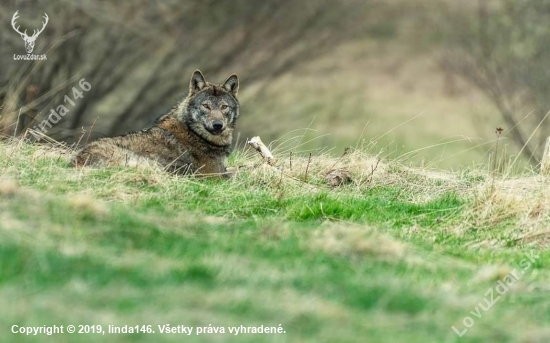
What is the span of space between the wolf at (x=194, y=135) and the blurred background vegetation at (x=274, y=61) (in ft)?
20.8

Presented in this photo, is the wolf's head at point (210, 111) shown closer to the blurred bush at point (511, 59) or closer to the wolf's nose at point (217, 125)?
the wolf's nose at point (217, 125)

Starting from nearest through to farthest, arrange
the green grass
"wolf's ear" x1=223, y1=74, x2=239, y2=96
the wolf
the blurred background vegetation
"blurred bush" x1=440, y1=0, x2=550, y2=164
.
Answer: the green grass → the wolf → "wolf's ear" x1=223, y1=74, x2=239, y2=96 → the blurred background vegetation → "blurred bush" x1=440, y1=0, x2=550, y2=164

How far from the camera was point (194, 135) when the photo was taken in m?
11.5

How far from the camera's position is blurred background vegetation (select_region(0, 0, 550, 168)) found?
63.4 feet

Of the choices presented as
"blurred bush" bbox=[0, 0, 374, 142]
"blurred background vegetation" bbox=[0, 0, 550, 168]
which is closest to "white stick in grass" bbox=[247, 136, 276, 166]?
"blurred background vegetation" bbox=[0, 0, 550, 168]

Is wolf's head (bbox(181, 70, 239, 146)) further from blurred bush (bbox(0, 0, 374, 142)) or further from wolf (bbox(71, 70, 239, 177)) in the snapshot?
blurred bush (bbox(0, 0, 374, 142))

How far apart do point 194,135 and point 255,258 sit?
5.28m

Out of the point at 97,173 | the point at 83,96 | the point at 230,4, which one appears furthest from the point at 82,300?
the point at 230,4

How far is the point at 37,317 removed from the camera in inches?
183

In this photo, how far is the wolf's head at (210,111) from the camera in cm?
1138

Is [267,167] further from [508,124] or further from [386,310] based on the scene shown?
[508,124]

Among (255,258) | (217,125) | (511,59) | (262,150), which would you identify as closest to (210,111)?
(217,125)

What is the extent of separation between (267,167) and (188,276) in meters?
5.08

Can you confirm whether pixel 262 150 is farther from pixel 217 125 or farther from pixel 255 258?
pixel 255 258
